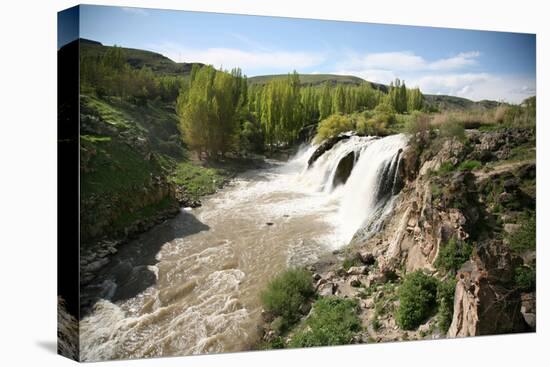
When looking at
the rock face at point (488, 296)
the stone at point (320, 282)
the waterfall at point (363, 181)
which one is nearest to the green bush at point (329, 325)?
the stone at point (320, 282)

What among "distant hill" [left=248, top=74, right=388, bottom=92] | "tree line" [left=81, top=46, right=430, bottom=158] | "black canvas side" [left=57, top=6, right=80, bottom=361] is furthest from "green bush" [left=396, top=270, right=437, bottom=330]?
"black canvas side" [left=57, top=6, right=80, bottom=361]

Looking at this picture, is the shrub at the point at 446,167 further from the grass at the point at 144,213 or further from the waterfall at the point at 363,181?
the grass at the point at 144,213

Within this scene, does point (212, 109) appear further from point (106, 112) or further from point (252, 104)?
point (106, 112)

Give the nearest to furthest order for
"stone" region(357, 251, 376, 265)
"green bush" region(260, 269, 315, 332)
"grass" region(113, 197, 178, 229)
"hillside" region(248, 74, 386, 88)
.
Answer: "grass" region(113, 197, 178, 229) < "green bush" region(260, 269, 315, 332) < "hillside" region(248, 74, 386, 88) < "stone" region(357, 251, 376, 265)

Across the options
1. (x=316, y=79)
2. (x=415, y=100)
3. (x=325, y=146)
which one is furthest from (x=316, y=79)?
(x=415, y=100)

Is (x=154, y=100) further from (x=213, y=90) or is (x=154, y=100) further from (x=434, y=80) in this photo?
(x=434, y=80)

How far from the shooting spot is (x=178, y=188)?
858 cm

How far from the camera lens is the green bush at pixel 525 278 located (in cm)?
927

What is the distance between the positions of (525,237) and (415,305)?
7.46 feet

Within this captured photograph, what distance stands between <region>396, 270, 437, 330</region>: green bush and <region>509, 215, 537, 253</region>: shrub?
1628mm

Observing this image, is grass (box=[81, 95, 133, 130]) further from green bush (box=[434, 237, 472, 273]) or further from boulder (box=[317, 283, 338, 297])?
green bush (box=[434, 237, 472, 273])

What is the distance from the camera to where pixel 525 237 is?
31.3ft

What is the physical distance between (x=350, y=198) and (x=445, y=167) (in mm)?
1514

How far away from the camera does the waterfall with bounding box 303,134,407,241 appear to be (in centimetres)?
920
